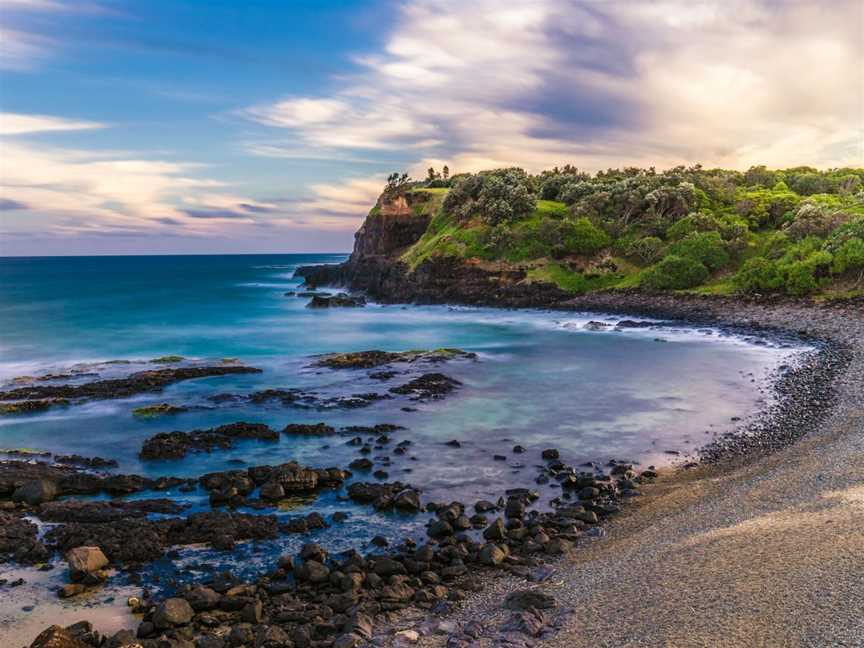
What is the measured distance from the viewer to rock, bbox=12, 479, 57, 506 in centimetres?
2173

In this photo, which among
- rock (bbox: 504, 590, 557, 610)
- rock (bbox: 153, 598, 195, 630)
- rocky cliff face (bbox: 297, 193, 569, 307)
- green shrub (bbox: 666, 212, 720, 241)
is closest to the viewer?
rock (bbox: 504, 590, 557, 610)

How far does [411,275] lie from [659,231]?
1456 inches

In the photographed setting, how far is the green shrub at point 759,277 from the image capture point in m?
67.1

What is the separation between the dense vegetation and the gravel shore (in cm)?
5011

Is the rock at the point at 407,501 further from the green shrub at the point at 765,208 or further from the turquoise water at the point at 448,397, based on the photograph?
the green shrub at the point at 765,208

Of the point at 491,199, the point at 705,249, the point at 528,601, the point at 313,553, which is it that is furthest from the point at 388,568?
the point at 491,199

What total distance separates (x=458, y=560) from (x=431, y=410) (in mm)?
17477

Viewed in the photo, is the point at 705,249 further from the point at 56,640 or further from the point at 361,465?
the point at 56,640

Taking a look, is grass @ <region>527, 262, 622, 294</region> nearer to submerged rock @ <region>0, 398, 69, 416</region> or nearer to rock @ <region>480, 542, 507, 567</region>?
submerged rock @ <region>0, 398, 69, 416</region>

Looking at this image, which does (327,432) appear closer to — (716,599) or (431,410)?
(431,410)

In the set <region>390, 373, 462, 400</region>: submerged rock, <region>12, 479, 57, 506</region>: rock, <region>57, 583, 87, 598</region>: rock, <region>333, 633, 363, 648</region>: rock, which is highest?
<region>390, 373, 462, 400</region>: submerged rock

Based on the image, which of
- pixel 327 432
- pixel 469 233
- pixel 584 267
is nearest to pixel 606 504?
pixel 327 432

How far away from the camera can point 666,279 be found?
77250mm

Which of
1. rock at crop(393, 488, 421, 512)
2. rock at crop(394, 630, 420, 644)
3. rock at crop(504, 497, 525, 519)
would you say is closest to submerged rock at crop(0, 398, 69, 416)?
rock at crop(393, 488, 421, 512)
